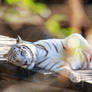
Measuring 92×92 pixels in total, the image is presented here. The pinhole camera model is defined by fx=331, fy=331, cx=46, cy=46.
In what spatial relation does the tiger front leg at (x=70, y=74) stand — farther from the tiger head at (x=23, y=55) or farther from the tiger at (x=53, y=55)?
the tiger head at (x=23, y=55)

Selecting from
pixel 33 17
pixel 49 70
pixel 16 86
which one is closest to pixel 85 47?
pixel 49 70

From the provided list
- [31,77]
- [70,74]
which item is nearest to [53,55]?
[31,77]

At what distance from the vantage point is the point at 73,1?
115 centimetres

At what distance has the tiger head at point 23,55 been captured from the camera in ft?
12.3

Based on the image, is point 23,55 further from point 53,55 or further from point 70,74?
point 70,74

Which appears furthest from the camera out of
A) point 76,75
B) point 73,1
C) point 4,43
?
point 4,43

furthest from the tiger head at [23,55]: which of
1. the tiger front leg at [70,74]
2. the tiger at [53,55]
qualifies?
the tiger front leg at [70,74]

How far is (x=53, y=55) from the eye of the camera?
400 cm

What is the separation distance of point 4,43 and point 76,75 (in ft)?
8.37

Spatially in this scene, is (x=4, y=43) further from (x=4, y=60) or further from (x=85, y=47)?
(x=85, y=47)

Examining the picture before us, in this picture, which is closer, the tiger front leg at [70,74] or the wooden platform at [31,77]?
the tiger front leg at [70,74]

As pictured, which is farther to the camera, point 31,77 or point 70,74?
point 31,77

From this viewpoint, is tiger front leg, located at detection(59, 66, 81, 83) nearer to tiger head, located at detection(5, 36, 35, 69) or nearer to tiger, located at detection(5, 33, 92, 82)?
tiger, located at detection(5, 33, 92, 82)

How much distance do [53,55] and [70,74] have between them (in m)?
0.57
